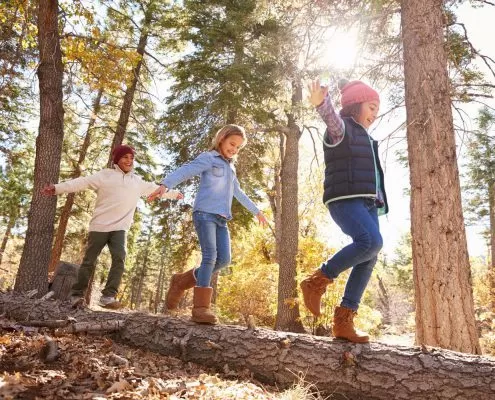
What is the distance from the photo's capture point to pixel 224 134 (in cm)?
425

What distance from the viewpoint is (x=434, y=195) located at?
4.15m

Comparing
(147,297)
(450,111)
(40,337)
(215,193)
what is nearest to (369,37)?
(450,111)

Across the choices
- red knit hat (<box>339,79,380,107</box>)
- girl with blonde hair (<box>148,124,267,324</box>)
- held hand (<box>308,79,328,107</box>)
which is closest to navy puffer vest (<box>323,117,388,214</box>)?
red knit hat (<box>339,79,380,107</box>)

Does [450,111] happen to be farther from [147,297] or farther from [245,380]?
[147,297]

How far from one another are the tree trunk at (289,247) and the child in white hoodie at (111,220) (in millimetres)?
5982

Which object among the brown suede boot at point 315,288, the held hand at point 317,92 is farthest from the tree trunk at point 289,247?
the held hand at point 317,92

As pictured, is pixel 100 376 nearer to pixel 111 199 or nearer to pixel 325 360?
pixel 325 360

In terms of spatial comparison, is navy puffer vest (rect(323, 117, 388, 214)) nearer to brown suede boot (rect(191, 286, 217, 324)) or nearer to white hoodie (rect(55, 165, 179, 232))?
brown suede boot (rect(191, 286, 217, 324))

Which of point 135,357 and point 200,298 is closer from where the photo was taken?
point 135,357

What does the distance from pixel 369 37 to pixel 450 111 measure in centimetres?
235

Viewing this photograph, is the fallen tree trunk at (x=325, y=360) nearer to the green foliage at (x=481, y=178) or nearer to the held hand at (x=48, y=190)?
the held hand at (x=48, y=190)

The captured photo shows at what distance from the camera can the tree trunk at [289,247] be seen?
10484 mm

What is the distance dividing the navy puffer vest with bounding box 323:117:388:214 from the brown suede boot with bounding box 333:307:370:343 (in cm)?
94

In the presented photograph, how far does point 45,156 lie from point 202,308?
12.7 ft
